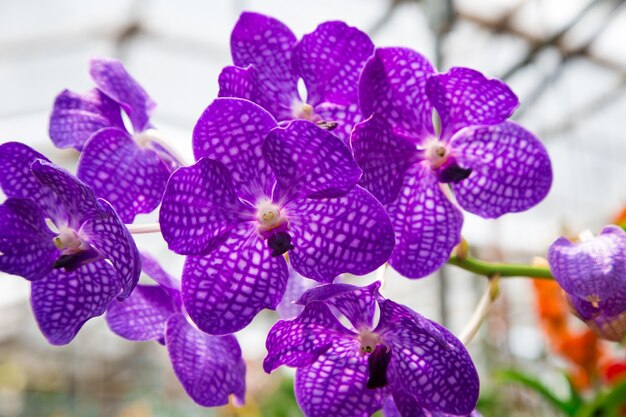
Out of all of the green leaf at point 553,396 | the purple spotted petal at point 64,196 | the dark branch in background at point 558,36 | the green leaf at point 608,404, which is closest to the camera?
the purple spotted petal at point 64,196

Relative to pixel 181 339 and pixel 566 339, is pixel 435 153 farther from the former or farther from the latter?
pixel 566 339

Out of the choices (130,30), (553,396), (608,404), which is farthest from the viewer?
(130,30)

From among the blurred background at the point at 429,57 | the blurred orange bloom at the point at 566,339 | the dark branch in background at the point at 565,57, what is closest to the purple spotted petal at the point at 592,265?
the blurred orange bloom at the point at 566,339

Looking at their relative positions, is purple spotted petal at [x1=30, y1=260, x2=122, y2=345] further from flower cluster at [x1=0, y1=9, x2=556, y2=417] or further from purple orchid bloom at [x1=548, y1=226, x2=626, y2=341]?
purple orchid bloom at [x1=548, y1=226, x2=626, y2=341]

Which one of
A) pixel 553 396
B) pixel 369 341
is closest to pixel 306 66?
pixel 369 341

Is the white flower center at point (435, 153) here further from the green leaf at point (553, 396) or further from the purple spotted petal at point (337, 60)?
the green leaf at point (553, 396)

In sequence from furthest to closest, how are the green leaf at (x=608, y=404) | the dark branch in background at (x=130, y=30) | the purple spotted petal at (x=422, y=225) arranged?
the dark branch in background at (x=130, y=30) → the green leaf at (x=608, y=404) → the purple spotted petal at (x=422, y=225)
